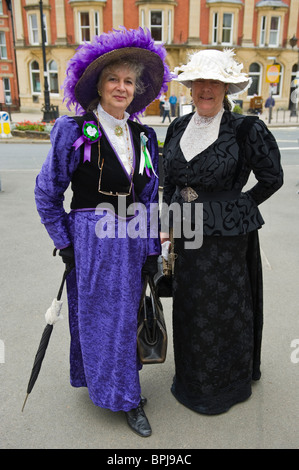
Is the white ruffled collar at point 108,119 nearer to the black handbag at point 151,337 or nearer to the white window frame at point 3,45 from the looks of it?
the black handbag at point 151,337

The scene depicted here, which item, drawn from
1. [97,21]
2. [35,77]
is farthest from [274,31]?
[35,77]

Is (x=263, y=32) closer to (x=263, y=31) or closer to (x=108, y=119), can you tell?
(x=263, y=31)

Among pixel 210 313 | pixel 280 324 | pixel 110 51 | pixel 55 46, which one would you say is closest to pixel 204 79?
pixel 110 51

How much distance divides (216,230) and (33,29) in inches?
1183

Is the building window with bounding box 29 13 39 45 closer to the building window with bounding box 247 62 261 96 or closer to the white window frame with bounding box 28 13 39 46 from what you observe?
the white window frame with bounding box 28 13 39 46

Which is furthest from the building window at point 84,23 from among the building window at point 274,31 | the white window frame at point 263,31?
the building window at point 274,31

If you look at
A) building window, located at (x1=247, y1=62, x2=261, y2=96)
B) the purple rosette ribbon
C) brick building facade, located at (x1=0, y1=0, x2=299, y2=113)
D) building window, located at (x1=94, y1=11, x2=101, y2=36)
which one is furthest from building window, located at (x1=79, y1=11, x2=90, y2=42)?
the purple rosette ribbon

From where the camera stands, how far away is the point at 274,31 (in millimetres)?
27922

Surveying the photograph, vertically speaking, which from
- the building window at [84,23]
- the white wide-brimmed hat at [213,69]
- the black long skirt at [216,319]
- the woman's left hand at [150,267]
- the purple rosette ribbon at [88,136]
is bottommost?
the black long skirt at [216,319]

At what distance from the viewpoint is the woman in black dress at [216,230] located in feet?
7.14

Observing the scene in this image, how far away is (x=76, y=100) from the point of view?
2.22 metres

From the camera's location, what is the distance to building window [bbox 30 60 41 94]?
1131 inches

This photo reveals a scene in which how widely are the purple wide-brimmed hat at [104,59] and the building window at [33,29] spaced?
96.4ft

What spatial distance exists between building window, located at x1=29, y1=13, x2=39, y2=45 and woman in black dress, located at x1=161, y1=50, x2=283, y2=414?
29.4m
